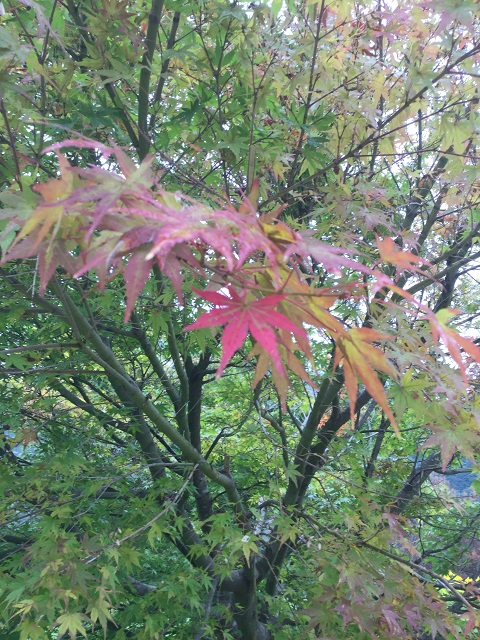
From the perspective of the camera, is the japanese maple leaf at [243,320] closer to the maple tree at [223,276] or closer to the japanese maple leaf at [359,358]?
the maple tree at [223,276]

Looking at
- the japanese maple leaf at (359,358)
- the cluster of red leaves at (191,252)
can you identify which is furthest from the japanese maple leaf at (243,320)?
the japanese maple leaf at (359,358)

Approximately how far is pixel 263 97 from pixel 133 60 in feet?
1.71

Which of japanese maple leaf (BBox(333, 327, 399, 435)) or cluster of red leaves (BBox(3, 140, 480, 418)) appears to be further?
japanese maple leaf (BBox(333, 327, 399, 435))

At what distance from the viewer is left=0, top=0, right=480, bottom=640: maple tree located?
0.71m

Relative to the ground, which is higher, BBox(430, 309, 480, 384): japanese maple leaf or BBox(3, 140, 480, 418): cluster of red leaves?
BBox(430, 309, 480, 384): japanese maple leaf

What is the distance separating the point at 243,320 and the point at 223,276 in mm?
100

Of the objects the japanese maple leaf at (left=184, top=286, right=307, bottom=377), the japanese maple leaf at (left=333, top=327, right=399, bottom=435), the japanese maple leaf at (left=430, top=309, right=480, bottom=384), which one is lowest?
the japanese maple leaf at (left=184, top=286, right=307, bottom=377)

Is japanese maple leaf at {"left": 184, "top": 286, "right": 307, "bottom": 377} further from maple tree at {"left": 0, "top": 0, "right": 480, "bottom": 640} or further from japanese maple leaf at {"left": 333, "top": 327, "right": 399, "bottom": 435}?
japanese maple leaf at {"left": 333, "top": 327, "right": 399, "bottom": 435}

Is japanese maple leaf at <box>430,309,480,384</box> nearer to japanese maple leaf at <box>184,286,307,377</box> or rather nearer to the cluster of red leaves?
the cluster of red leaves

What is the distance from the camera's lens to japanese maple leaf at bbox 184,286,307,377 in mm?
625

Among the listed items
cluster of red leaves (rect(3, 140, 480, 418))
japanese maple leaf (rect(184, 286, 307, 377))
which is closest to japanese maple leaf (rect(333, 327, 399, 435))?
cluster of red leaves (rect(3, 140, 480, 418))

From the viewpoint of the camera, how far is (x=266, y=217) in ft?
2.62

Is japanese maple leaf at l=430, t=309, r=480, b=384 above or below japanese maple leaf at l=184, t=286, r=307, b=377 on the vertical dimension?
above

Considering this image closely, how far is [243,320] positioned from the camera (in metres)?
0.64
